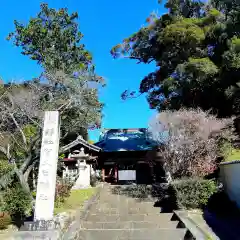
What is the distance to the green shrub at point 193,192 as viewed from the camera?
939 centimetres

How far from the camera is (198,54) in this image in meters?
15.5

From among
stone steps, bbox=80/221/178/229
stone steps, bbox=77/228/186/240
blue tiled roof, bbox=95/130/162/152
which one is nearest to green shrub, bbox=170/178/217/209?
stone steps, bbox=80/221/178/229

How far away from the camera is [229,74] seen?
45.0 feet

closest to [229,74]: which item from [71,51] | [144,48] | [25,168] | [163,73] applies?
[163,73]

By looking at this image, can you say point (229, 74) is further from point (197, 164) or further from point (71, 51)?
point (71, 51)

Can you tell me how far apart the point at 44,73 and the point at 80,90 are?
3362 mm

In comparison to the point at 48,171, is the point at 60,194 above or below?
below

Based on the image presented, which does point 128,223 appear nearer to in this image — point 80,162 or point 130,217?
point 130,217

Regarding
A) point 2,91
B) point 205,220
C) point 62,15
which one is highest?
point 62,15

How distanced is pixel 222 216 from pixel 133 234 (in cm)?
349

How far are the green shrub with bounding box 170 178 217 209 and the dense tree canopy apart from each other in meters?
5.84

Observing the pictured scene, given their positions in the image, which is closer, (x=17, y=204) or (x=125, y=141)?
(x=17, y=204)

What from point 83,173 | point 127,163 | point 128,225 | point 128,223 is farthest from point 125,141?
point 128,225

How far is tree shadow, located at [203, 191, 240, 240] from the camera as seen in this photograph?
7538 mm
